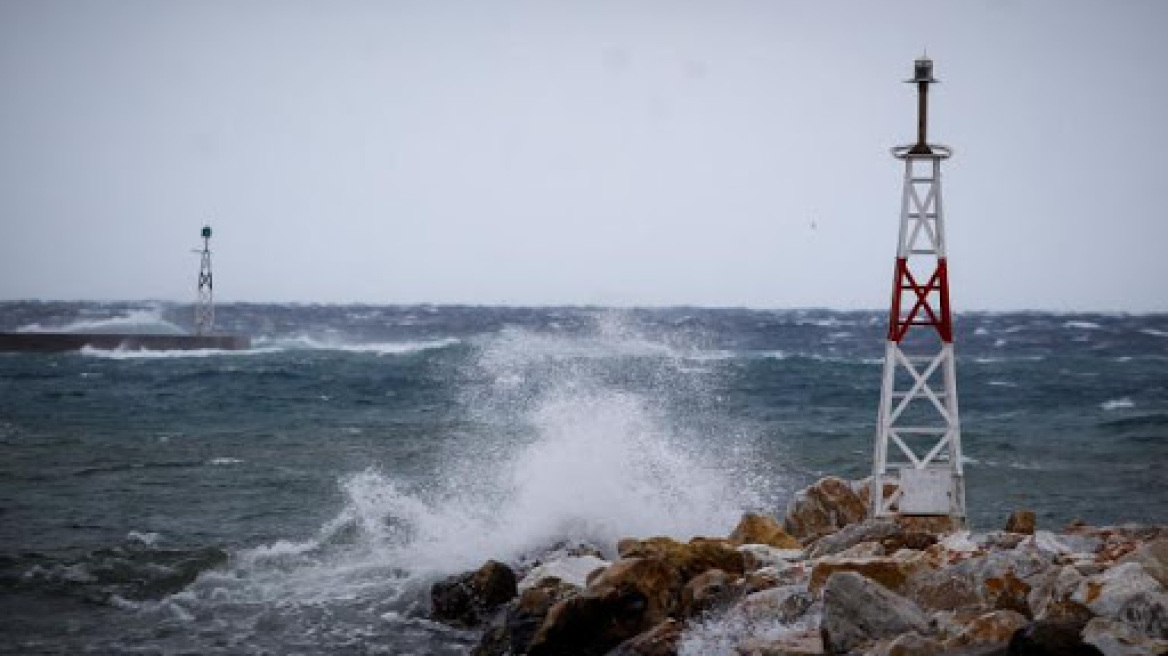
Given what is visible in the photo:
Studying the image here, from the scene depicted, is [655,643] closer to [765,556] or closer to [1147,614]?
[765,556]

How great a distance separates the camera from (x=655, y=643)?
11.0 metres

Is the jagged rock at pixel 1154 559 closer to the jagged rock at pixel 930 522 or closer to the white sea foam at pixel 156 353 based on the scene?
the jagged rock at pixel 930 522

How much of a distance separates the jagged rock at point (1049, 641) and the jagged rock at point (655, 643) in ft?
11.0

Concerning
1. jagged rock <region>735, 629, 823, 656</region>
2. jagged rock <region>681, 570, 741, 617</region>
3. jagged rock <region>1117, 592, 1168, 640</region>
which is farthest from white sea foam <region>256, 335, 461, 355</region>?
jagged rock <region>1117, 592, 1168, 640</region>

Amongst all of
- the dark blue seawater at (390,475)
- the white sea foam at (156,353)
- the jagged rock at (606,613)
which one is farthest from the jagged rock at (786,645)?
the white sea foam at (156,353)

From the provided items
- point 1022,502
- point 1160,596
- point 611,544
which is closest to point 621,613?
point 1160,596

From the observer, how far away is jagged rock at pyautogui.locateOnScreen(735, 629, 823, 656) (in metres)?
9.92

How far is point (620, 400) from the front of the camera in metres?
24.3

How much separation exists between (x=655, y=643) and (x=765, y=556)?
2995mm

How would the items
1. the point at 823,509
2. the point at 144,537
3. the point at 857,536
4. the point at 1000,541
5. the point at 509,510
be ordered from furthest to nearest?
the point at 509,510
the point at 144,537
the point at 823,509
the point at 857,536
the point at 1000,541

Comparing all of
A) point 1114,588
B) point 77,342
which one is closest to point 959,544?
point 1114,588

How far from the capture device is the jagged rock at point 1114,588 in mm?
9344

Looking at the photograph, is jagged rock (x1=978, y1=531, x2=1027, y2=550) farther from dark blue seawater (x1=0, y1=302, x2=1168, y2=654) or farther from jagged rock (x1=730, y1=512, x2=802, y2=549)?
dark blue seawater (x1=0, y1=302, x2=1168, y2=654)

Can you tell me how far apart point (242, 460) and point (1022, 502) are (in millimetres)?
16600
